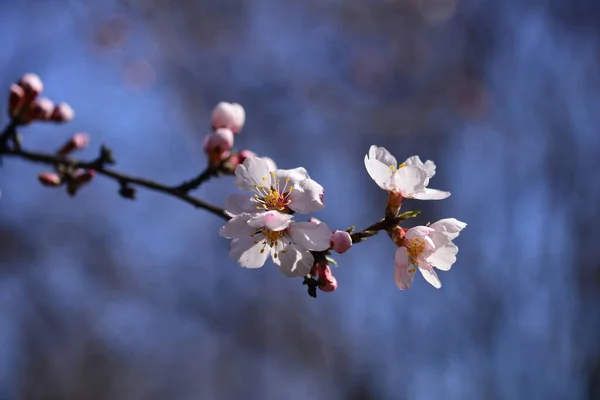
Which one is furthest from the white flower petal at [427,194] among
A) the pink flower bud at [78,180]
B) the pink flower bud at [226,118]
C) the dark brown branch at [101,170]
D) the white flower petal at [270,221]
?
the pink flower bud at [78,180]

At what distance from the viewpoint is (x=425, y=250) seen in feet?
2.94

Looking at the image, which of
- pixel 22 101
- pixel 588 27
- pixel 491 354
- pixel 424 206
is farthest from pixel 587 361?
pixel 22 101

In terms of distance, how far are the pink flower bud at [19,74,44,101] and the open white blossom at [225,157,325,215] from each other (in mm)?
737

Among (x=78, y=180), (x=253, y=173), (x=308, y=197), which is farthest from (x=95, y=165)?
(x=308, y=197)

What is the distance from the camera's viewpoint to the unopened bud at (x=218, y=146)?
Result: 1.25 metres

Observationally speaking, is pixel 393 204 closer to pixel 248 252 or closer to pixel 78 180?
pixel 248 252

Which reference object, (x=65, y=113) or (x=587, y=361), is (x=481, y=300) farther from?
(x=65, y=113)

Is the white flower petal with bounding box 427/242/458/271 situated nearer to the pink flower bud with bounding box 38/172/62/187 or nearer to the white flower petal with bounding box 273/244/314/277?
the white flower petal with bounding box 273/244/314/277

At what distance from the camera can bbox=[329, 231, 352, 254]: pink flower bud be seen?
846mm

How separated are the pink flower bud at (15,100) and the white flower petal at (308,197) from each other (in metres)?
0.86

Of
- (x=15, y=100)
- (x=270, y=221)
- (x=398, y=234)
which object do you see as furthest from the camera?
(x=15, y=100)

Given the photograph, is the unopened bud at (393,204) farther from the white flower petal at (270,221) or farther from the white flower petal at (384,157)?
the white flower petal at (270,221)

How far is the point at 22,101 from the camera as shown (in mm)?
1328

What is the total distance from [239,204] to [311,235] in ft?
0.46
